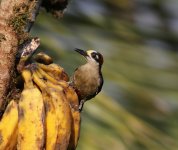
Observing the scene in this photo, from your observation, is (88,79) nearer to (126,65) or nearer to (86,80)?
(86,80)

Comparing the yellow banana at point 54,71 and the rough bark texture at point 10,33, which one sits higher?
the rough bark texture at point 10,33

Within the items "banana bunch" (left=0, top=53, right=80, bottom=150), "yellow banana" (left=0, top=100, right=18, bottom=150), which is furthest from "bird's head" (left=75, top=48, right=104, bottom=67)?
"yellow banana" (left=0, top=100, right=18, bottom=150)

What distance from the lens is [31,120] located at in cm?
195

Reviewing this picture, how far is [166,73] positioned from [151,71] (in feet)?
0.25

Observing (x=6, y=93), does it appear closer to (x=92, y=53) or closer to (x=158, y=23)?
(x=92, y=53)

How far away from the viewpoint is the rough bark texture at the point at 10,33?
196 cm

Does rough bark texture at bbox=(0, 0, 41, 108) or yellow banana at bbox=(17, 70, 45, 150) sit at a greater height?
rough bark texture at bbox=(0, 0, 41, 108)

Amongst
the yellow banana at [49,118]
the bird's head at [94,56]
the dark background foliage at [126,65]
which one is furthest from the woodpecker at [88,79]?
the dark background foliage at [126,65]

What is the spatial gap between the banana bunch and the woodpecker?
0.14 ft

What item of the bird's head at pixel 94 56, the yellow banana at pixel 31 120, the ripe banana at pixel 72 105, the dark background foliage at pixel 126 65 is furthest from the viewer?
the dark background foliage at pixel 126 65

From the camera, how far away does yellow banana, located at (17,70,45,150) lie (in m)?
1.92

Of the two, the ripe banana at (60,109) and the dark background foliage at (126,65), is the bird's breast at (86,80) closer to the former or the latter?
the ripe banana at (60,109)

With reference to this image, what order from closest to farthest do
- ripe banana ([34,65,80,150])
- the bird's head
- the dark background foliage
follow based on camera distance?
ripe banana ([34,65,80,150]), the bird's head, the dark background foliage

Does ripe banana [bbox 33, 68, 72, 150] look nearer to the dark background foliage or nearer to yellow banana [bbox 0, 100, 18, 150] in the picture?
yellow banana [bbox 0, 100, 18, 150]
